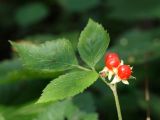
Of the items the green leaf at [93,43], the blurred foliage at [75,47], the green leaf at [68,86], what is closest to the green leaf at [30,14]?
the blurred foliage at [75,47]

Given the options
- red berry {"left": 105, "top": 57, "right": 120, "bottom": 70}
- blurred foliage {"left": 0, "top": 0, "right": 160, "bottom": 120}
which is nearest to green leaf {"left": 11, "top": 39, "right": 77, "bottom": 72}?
red berry {"left": 105, "top": 57, "right": 120, "bottom": 70}

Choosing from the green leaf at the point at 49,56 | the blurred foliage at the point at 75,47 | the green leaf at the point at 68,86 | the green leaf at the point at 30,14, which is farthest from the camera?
the green leaf at the point at 30,14

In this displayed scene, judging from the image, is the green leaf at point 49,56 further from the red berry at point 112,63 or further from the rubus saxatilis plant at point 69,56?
the red berry at point 112,63

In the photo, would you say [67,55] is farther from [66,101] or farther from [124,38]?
[124,38]

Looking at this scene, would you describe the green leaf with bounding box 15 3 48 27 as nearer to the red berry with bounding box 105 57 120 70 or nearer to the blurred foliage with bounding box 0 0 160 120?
the blurred foliage with bounding box 0 0 160 120

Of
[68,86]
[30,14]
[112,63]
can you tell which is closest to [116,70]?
[112,63]

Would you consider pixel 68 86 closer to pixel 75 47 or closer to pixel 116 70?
pixel 116 70

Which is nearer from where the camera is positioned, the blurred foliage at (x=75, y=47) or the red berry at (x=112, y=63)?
the red berry at (x=112, y=63)
